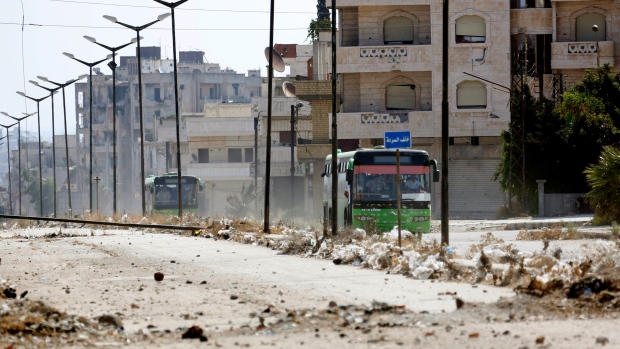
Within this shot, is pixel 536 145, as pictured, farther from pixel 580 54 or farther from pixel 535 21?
pixel 535 21

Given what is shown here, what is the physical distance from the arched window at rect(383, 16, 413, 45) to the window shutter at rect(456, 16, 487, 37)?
103 inches

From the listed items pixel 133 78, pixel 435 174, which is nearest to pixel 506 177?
pixel 435 174

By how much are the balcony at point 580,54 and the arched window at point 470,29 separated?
382 centimetres

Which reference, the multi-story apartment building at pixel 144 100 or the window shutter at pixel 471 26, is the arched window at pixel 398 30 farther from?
the multi-story apartment building at pixel 144 100

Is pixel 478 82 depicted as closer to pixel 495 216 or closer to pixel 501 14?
pixel 501 14

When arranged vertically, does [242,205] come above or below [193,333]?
below

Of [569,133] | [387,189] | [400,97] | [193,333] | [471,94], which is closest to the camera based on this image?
[193,333]

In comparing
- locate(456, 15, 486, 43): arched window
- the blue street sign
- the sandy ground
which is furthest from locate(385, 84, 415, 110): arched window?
the sandy ground

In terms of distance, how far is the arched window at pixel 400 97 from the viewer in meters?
65.8

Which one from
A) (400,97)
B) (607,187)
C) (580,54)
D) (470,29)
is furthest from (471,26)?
(607,187)

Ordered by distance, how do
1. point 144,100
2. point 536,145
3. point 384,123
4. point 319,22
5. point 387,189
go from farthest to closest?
point 144,100 < point 319,22 < point 384,123 < point 536,145 < point 387,189

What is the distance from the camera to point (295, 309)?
45.6 feet

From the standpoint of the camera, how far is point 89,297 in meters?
16.3

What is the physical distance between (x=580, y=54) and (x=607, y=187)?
93.5 feet
